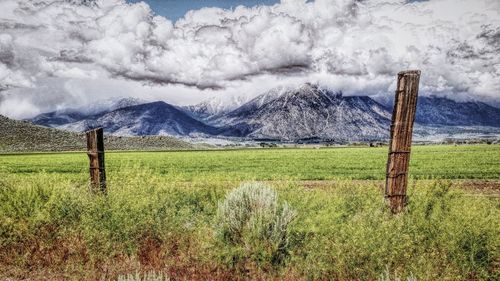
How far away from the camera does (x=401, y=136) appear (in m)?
8.20

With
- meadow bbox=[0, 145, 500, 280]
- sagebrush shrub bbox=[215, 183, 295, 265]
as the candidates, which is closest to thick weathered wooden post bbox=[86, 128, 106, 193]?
meadow bbox=[0, 145, 500, 280]

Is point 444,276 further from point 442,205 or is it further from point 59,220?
point 59,220

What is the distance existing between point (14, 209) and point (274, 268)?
6.30m

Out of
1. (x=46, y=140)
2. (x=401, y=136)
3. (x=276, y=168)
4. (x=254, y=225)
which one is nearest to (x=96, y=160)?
(x=254, y=225)

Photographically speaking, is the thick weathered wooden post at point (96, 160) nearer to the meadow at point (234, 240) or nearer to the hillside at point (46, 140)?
the meadow at point (234, 240)

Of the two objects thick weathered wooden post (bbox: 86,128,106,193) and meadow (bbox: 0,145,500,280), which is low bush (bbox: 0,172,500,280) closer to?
meadow (bbox: 0,145,500,280)

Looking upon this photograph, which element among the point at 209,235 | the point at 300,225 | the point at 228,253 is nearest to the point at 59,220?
the point at 209,235

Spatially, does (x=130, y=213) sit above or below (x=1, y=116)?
below

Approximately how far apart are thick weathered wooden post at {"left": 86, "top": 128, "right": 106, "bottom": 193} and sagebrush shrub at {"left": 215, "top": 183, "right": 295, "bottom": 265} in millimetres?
3684

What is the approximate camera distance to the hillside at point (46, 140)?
12594 centimetres

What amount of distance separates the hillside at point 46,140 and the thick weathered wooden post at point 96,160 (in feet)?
411

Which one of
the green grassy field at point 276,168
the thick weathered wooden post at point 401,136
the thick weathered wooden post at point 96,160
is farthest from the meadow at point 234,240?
the green grassy field at point 276,168

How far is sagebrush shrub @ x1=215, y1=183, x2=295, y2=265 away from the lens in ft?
23.5

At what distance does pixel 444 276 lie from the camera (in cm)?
617
